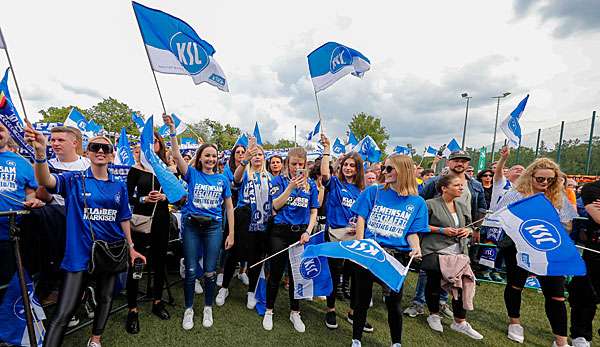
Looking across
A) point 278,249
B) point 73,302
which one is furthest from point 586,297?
point 73,302

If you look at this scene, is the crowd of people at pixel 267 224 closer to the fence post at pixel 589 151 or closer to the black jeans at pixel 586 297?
the black jeans at pixel 586 297

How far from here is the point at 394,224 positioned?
3.03 m

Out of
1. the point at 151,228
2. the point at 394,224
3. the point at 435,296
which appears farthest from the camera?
the point at 435,296

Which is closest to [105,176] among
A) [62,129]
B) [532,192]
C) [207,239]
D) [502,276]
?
[62,129]

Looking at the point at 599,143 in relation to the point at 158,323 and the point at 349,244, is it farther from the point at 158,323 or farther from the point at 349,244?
the point at 158,323

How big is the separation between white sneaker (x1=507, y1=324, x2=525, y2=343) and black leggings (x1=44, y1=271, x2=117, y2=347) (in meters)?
4.62

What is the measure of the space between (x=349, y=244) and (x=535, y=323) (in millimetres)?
3443

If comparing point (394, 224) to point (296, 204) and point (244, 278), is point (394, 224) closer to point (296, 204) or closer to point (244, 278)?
point (296, 204)

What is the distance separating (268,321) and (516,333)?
3.10 meters

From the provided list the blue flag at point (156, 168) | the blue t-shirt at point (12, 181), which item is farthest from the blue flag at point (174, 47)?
the blue t-shirt at point (12, 181)

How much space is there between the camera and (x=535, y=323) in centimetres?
423

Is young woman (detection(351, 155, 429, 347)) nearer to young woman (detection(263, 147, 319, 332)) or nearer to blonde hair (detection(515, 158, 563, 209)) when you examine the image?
young woman (detection(263, 147, 319, 332))

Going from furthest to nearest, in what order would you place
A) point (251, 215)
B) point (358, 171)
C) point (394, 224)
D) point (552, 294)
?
point (251, 215), point (358, 171), point (552, 294), point (394, 224)

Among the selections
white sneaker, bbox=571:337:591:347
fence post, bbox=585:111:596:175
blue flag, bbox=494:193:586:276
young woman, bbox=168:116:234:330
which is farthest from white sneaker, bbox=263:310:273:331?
fence post, bbox=585:111:596:175
